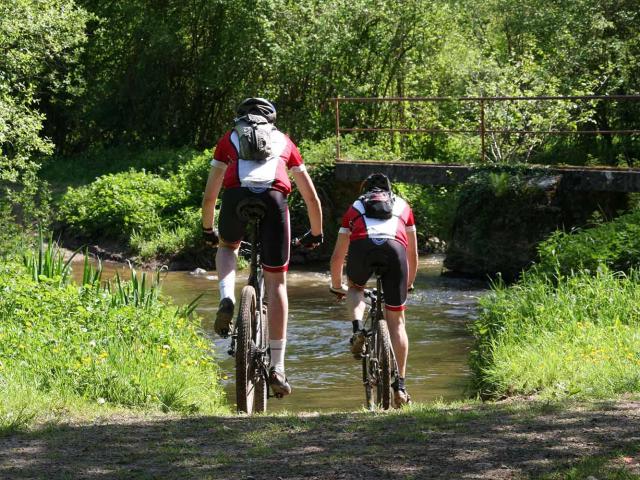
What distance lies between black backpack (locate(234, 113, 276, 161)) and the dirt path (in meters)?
1.55

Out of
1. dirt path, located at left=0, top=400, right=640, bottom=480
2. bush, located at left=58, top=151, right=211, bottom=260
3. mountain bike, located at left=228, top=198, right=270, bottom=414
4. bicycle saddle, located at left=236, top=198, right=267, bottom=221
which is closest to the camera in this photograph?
dirt path, located at left=0, top=400, right=640, bottom=480

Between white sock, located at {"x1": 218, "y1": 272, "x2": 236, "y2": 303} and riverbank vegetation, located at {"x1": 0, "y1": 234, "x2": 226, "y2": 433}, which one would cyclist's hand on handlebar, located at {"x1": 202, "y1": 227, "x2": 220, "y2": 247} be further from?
riverbank vegetation, located at {"x1": 0, "y1": 234, "x2": 226, "y2": 433}

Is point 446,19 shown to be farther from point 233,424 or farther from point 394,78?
point 233,424

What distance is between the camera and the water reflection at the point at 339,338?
408 inches

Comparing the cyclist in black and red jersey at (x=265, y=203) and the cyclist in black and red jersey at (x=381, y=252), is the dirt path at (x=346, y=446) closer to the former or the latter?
the cyclist in black and red jersey at (x=265, y=203)

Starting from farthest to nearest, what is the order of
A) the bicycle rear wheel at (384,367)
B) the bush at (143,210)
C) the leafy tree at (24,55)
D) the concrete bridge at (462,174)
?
the bush at (143,210) < the concrete bridge at (462,174) < the leafy tree at (24,55) < the bicycle rear wheel at (384,367)

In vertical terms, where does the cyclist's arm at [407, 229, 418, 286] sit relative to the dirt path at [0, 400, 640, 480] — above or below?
above

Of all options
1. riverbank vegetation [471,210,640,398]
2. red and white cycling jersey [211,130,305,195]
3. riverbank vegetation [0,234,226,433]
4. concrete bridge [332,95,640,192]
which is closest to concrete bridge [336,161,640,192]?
concrete bridge [332,95,640,192]

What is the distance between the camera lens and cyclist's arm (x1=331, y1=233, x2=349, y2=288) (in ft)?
25.3

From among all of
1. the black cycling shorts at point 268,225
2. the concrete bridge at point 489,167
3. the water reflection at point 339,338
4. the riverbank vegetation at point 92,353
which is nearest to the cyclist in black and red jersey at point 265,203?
the black cycling shorts at point 268,225

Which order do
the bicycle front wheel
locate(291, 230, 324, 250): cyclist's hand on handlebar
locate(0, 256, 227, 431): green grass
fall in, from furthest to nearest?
the bicycle front wheel
locate(291, 230, 324, 250): cyclist's hand on handlebar
locate(0, 256, 227, 431): green grass

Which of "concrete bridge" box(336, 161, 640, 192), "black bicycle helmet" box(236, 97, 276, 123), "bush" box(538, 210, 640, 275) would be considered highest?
"black bicycle helmet" box(236, 97, 276, 123)

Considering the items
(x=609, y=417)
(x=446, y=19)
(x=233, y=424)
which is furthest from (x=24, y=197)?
(x=446, y=19)

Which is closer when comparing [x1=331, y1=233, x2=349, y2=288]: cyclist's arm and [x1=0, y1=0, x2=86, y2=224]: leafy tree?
[x1=331, y1=233, x2=349, y2=288]: cyclist's arm
